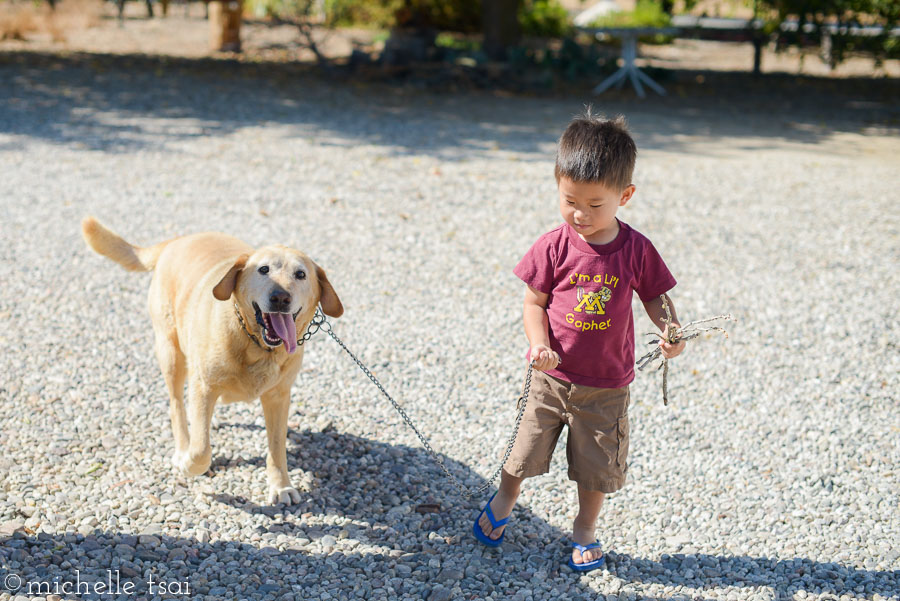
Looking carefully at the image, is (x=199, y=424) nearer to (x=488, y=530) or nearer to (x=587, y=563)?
(x=488, y=530)

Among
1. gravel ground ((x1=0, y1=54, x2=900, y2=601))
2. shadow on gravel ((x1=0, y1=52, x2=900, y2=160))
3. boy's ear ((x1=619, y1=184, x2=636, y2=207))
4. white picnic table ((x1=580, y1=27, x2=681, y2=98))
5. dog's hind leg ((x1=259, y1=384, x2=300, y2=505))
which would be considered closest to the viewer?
boy's ear ((x1=619, y1=184, x2=636, y2=207))

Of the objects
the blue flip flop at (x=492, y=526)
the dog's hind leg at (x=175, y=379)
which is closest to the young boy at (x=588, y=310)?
the blue flip flop at (x=492, y=526)

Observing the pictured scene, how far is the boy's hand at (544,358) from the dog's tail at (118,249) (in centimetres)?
212

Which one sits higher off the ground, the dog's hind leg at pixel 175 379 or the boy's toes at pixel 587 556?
the dog's hind leg at pixel 175 379

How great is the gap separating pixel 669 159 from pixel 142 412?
8.00m

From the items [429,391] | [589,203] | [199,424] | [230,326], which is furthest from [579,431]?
[429,391]

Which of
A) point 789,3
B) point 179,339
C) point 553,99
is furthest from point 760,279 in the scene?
point 789,3

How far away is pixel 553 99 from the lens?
14773mm

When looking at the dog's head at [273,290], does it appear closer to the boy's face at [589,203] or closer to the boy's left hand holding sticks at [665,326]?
the boy's face at [589,203]

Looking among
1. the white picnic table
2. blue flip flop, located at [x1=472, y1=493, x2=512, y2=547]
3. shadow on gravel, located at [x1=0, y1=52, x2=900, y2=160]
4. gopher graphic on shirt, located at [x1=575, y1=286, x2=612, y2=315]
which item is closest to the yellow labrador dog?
blue flip flop, located at [x1=472, y1=493, x2=512, y2=547]

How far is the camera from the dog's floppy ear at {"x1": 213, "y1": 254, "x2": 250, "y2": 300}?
320cm

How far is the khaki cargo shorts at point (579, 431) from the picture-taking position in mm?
3191

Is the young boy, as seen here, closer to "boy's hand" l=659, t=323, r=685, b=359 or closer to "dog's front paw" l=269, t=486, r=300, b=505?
"boy's hand" l=659, t=323, r=685, b=359

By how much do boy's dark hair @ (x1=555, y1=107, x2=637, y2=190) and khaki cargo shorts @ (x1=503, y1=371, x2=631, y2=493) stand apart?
0.81 meters
